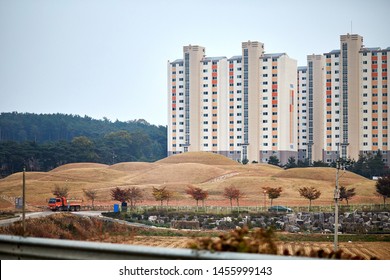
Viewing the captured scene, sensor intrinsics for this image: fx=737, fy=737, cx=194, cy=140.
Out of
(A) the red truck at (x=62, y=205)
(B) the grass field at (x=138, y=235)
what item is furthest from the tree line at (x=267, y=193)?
(B) the grass field at (x=138, y=235)

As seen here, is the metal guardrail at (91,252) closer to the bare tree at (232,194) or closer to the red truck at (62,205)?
the red truck at (62,205)

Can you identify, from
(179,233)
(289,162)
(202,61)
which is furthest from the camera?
(202,61)

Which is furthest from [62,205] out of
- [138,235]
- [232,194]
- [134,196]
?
[138,235]

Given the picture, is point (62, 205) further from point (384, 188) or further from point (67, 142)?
point (67, 142)

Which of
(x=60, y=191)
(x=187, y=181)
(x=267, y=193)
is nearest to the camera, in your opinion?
(x=267, y=193)
